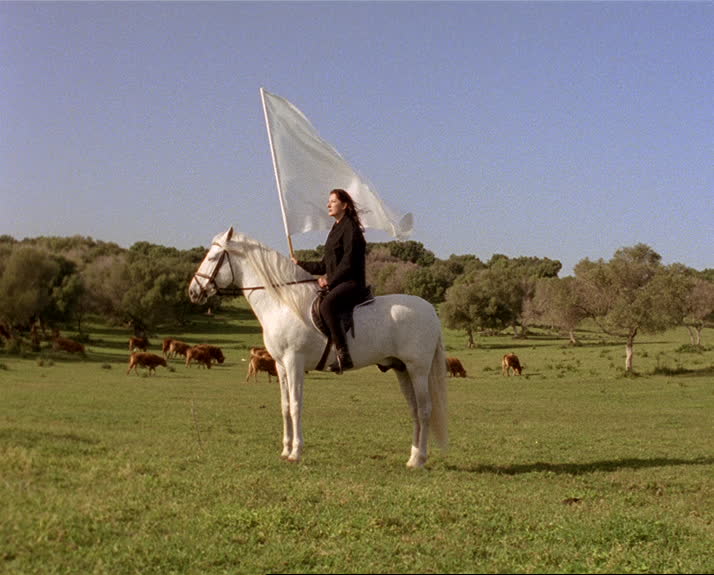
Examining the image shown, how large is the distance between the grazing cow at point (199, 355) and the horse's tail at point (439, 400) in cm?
3643

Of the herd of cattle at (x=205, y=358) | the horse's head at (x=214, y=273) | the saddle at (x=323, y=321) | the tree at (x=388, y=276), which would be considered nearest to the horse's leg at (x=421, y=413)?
the saddle at (x=323, y=321)

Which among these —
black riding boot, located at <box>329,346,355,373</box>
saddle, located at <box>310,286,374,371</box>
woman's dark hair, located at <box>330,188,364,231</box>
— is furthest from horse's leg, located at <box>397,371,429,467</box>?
woman's dark hair, located at <box>330,188,364,231</box>

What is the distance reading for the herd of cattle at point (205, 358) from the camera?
40906 mm

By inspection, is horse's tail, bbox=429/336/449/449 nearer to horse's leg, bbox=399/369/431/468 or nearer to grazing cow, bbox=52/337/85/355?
horse's leg, bbox=399/369/431/468

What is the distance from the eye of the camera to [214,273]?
12359mm

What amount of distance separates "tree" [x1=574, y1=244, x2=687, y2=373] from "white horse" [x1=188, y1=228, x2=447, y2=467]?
35.6 meters

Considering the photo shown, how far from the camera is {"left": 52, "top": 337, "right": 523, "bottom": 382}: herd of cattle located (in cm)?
4091

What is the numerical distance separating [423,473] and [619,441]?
816 centimetres

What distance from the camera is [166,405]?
2473cm

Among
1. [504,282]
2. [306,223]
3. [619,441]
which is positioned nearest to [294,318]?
[306,223]

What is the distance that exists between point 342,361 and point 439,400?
1933 millimetres

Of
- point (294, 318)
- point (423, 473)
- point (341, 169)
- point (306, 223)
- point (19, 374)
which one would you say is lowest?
point (19, 374)

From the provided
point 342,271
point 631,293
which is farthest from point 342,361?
point 631,293

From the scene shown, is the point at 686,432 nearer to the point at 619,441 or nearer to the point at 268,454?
the point at 619,441
